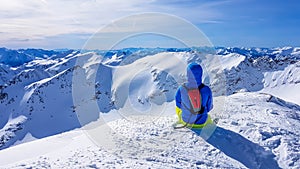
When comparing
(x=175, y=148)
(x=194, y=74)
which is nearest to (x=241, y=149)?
(x=175, y=148)

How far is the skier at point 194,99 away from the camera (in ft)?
39.2

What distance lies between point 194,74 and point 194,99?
929 millimetres

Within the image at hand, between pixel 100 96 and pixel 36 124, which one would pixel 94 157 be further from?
pixel 100 96

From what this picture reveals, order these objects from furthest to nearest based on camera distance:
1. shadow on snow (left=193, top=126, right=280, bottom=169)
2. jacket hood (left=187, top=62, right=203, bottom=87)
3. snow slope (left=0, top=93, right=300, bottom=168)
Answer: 1. jacket hood (left=187, top=62, right=203, bottom=87)
2. shadow on snow (left=193, top=126, right=280, bottom=169)
3. snow slope (left=0, top=93, right=300, bottom=168)

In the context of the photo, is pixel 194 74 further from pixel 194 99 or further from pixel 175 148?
pixel 175 148

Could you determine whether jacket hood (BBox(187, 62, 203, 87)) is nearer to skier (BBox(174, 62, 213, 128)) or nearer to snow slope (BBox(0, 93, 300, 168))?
skier (BBox(174, 62, 213, 128))

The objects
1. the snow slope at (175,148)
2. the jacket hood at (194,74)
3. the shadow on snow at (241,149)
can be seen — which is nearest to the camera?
the snow slope at (175,148)

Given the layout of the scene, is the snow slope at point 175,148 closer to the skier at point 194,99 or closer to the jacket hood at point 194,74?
the skier at point 194,99

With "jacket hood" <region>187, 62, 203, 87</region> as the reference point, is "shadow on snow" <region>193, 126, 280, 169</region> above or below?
below

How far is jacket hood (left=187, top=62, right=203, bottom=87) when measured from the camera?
11859 mm

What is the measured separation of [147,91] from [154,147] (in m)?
124

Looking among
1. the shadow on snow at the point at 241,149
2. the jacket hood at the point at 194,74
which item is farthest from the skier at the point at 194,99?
the shadow on snow at the point at 241,149

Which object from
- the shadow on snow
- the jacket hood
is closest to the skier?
the jacket hood

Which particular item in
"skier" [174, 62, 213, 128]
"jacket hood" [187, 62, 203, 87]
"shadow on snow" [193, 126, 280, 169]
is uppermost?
"jacket hood" [187, 62, 203, 87]
